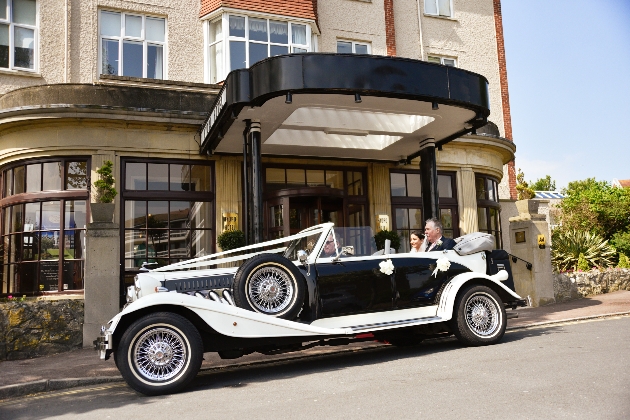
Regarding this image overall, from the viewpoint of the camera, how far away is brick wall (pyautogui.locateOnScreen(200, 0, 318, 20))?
14.8 meters

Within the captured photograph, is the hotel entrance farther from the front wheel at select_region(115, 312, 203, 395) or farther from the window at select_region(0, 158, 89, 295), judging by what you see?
the front wheel at select_region(115, 312, 203, 395)

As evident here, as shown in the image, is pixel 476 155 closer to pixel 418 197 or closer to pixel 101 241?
pixel 418 197

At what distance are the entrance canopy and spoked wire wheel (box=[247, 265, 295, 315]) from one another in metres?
3.55

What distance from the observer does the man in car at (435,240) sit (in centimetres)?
793

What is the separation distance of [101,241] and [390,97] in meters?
5.72

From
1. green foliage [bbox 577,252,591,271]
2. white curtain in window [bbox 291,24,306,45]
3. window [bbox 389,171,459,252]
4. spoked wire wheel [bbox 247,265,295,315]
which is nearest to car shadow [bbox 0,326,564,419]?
spoked wire wheel [bbox 247,265,295,315]

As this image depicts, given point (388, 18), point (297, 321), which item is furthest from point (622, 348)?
point (388, 18)

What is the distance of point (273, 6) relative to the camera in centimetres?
1523

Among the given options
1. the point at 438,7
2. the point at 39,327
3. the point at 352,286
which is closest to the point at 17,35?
the point at 39,327

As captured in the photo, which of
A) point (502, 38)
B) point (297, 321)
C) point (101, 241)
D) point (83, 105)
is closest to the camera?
point (297, 321)

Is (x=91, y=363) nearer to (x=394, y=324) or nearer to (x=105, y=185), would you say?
(x=105, y=185)

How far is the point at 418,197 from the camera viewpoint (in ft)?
50.0

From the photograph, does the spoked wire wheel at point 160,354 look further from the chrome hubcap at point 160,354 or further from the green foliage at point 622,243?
the green foliage at point 622,243

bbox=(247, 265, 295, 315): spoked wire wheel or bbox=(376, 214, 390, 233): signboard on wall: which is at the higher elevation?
bbox=(376, 214, 390, 233): signboard on wall
